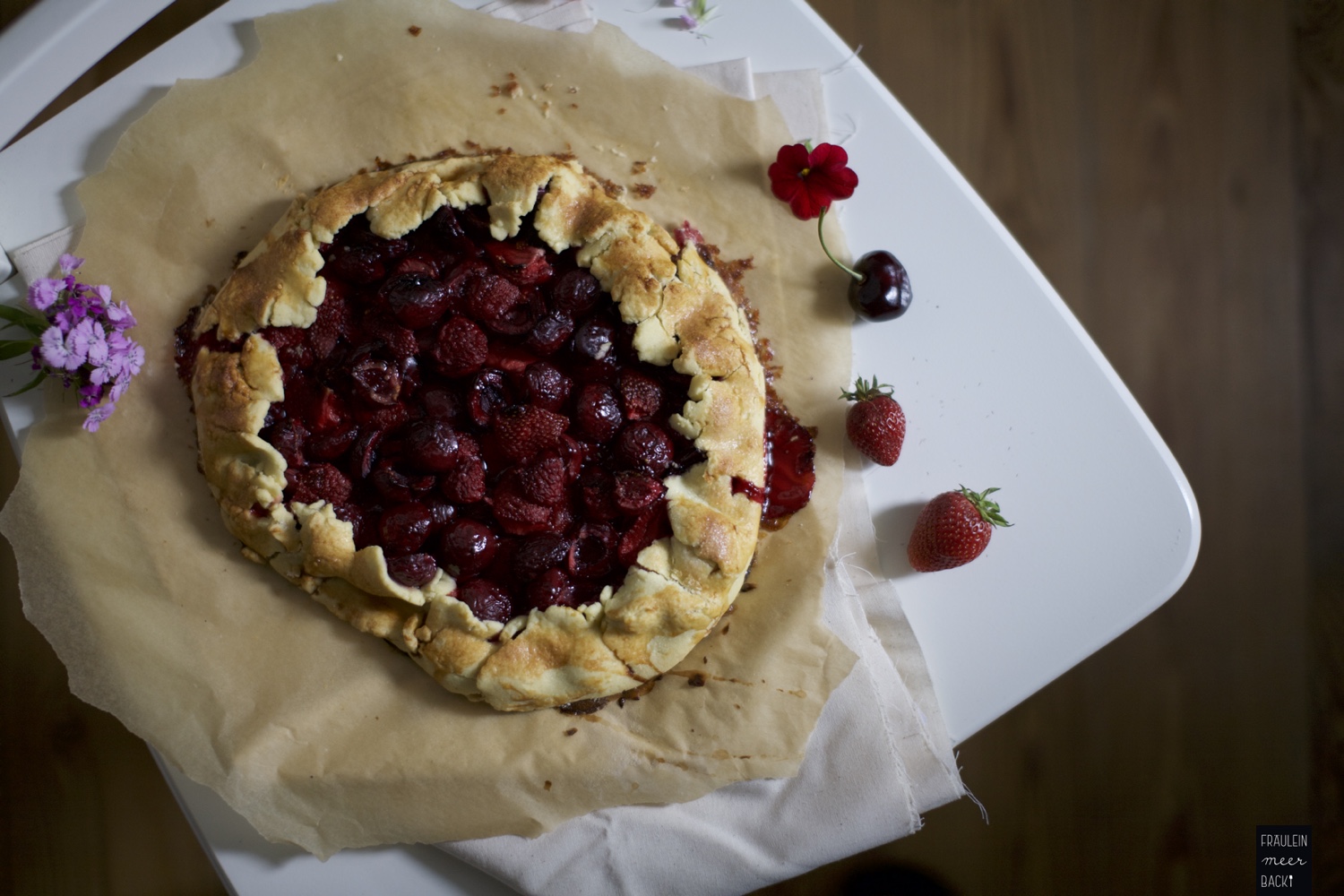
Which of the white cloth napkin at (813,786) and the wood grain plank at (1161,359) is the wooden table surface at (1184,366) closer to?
the wood grain plank at (1161,359)

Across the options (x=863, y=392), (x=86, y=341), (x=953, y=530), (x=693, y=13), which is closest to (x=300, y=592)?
(x=86, y=341)

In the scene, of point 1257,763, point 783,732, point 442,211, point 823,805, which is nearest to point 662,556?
point 783,732

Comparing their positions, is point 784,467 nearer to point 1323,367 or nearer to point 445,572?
point 445,572

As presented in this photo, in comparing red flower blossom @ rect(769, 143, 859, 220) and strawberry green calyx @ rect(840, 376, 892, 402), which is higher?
red flower blossom @ rect(769, 143, 859, 220)

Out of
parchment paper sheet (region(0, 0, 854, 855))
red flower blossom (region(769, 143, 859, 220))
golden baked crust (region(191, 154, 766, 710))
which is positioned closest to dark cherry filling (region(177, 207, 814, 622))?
golden baked crust (region(191, 154, 766, 710))

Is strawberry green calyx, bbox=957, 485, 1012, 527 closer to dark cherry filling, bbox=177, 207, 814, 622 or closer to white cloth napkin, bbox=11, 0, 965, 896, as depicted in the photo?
white cloth napkin, bbox=11, 0, 965, 896

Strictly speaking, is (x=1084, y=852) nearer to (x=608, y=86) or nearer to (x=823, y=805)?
(x=823, y=805)
